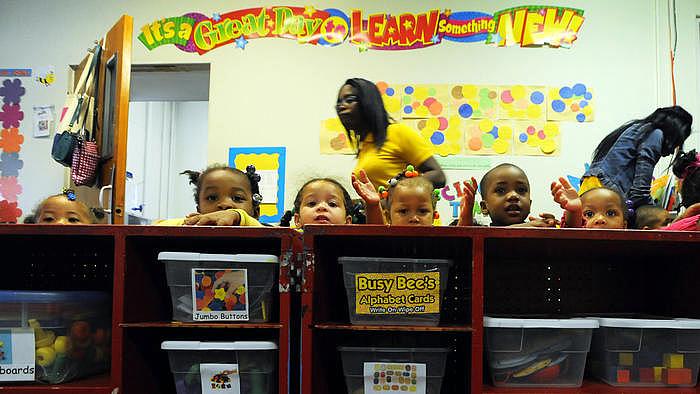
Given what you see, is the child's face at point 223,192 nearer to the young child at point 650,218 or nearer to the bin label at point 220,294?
the bin label at point 220,294

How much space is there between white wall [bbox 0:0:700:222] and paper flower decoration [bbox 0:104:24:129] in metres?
0.93

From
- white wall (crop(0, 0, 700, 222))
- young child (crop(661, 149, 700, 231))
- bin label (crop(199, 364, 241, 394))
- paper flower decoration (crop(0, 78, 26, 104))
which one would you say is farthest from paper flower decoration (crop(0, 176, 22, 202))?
young child (crop(661, 149, 700, 231))

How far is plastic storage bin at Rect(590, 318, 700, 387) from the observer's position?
191 centimetres

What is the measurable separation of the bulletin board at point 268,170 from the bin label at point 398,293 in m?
2.51

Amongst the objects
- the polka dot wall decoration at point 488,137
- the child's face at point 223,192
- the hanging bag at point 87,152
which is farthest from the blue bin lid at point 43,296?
the polka dot wall decoration at point 488,137

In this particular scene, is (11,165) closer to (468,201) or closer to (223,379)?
(223,379)

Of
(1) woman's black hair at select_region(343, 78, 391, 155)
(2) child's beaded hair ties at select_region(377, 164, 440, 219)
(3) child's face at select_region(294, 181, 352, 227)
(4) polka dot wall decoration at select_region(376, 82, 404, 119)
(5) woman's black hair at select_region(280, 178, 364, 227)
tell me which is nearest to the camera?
(2) child's beaded hair ties at select_region(377, 164, 440, 219)

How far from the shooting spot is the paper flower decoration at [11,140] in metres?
4.61

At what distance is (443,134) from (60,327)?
2878 millimetres

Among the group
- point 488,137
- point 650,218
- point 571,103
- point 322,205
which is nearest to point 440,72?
point 488,137

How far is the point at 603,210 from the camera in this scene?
2.74 metres

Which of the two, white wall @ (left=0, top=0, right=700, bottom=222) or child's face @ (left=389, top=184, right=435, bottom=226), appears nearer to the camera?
child's face @ (left=389, top=184, right=435, bottom=226)

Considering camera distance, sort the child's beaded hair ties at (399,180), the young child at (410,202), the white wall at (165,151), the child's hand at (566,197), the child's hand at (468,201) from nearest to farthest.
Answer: the child's hand at (566,197)
the child's hand at (468,201)
the young child at (410,202)
the child's beaded hair ties at (399,180)
the white wall at (165,151)

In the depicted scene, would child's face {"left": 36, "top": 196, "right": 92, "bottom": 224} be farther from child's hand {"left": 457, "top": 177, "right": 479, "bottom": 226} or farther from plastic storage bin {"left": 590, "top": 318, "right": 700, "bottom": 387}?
plastic storage bin {"left": 590, "top": 318, "right": 700, "bottom": 387}
